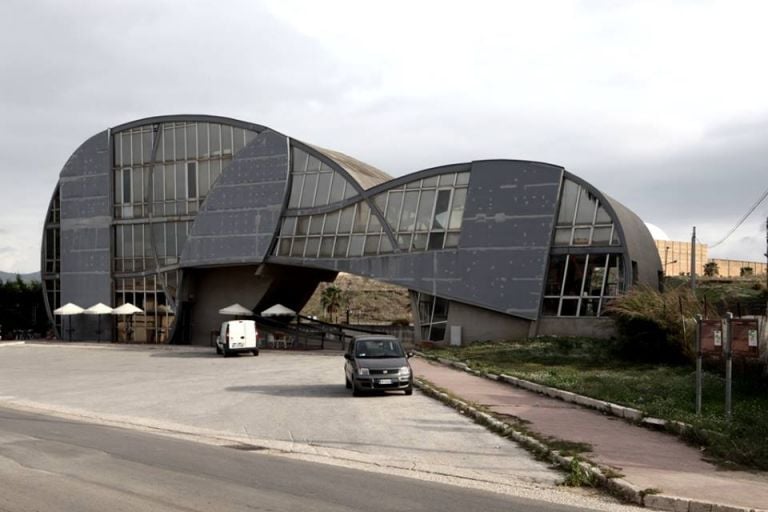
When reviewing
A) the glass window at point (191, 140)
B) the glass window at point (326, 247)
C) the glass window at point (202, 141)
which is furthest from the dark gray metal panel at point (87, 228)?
the glass window at point (326, 247)

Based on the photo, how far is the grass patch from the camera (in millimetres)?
12344

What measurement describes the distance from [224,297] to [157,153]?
1094cm

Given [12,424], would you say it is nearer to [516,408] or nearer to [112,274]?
[516,408]

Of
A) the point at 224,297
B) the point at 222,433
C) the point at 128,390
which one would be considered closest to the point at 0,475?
the point at 222,433

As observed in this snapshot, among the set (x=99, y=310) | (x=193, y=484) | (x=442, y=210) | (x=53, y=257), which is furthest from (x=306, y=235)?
(x=193, y=484)

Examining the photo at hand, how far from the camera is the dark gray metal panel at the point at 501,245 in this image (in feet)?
128

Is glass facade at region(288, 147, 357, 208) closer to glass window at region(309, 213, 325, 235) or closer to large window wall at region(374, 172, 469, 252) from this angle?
glass window at region(309, 213, 325, 235)

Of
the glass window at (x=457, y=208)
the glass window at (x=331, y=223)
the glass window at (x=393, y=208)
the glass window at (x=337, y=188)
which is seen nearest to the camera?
the glass window at (x=457, y=208)

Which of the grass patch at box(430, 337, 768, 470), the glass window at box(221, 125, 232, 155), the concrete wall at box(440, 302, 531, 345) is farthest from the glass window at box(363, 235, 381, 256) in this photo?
the glass window at box(221, 125, 232, 155)

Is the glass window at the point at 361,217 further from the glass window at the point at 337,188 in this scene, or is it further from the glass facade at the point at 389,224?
the glass window at the point at 337,188

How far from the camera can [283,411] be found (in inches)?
722

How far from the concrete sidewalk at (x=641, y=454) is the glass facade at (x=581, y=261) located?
19.1m

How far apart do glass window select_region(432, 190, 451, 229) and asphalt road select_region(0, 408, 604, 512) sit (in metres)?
29.2

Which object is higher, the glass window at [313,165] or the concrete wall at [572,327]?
the glass window at [313,165]
